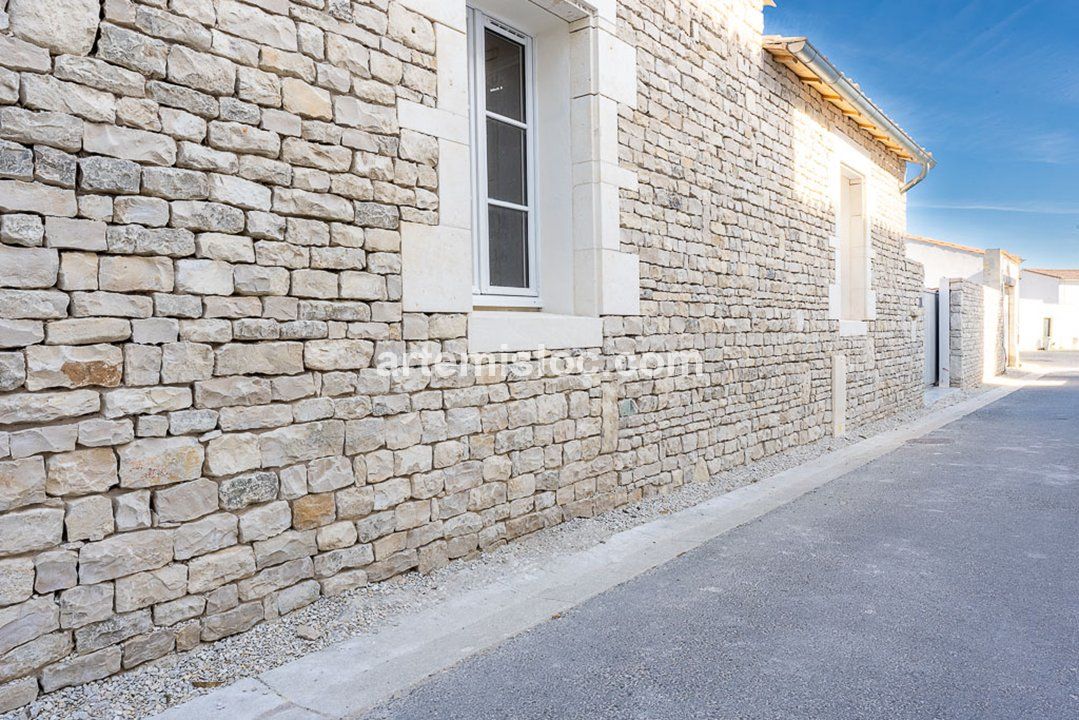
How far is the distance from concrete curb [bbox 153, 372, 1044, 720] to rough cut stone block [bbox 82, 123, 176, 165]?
75.1 inches

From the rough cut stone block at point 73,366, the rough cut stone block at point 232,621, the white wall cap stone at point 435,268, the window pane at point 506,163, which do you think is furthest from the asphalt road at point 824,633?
the window pane at point 506,163

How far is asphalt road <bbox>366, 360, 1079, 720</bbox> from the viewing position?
2375 mm

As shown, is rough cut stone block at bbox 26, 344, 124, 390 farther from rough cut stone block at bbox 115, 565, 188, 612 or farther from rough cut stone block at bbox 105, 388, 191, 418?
rough cut stone block at bbox 115, 565, 188, 612

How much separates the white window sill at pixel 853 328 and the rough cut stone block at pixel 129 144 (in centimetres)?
741

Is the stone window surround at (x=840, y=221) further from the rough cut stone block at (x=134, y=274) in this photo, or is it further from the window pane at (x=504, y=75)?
the rough cut stone block at (x=134, y=274)

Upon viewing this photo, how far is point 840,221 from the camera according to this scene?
8.35m

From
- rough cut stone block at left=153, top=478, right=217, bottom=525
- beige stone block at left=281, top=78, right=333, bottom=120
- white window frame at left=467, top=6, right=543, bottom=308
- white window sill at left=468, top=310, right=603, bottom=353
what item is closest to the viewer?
rough cut stone block at left=153, top=478, right=217, bottom=525

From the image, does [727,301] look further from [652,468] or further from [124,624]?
[124,624]

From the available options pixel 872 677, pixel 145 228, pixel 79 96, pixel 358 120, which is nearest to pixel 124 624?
pixel 145 228

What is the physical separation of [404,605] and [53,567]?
4.62ft

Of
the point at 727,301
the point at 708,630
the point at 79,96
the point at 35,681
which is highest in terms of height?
the point at 79,96

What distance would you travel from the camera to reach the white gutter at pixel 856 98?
6441 mm

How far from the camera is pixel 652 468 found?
514 cm

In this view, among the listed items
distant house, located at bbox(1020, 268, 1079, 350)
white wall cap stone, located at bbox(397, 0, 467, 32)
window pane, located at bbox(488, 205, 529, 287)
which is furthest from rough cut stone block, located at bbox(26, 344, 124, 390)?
distant house, located at bbox(1020, 268, 1079, 350)
